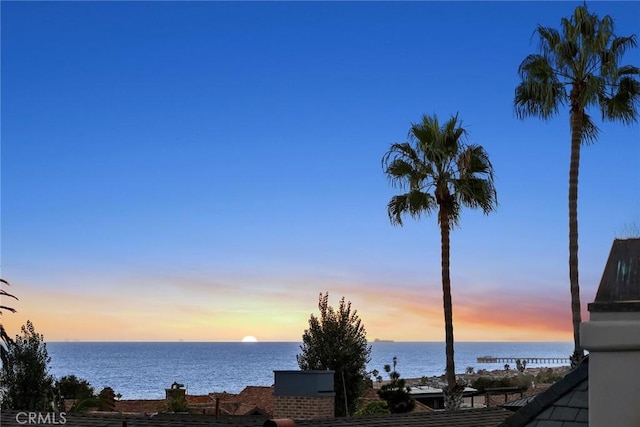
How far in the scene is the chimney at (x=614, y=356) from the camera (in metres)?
5.79

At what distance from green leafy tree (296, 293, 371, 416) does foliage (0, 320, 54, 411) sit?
1445cm

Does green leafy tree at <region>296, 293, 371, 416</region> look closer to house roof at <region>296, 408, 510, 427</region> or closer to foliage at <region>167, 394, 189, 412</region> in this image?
foliage at <region>167, 394, 189, 412</region>

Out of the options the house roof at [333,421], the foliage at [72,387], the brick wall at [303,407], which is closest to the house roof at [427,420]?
the house roof at [333,421]

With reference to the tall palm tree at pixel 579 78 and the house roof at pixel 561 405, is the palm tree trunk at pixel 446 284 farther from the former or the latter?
the house roof at pixel 561 405

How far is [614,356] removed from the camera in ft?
19.2

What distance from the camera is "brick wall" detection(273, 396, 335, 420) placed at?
21.5m

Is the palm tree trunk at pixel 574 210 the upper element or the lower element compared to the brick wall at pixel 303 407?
upper

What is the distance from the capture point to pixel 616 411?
230 inches

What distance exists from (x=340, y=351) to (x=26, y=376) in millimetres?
17570

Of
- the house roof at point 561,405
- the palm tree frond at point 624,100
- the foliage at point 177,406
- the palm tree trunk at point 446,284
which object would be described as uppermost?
the palm tree frond at point 624,100

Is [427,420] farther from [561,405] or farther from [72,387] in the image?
[72,387]

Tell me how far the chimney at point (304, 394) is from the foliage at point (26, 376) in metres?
25.6

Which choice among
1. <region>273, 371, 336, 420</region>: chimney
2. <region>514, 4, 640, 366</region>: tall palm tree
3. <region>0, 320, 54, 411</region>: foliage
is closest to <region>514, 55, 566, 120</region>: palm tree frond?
<region>514, 4, 640, 366</region>: tall palm tree

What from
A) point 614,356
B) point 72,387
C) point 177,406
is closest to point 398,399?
point 177,406
